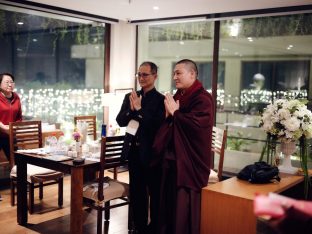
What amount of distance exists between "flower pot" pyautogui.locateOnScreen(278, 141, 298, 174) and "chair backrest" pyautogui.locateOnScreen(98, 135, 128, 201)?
1.26 metres

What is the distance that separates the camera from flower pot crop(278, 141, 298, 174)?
3.00 meters

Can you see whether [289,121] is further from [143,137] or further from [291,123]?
[143,137]

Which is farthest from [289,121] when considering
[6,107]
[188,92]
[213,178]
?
[6,107]

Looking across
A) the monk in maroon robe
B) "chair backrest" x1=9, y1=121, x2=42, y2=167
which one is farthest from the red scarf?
"chair backrest" x1=9, y1=121, x2=42, y2=167

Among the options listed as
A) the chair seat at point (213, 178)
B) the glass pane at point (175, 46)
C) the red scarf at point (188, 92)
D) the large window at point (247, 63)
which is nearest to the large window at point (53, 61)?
the glass pane at point (175, 46)

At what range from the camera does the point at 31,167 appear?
3.89 metres

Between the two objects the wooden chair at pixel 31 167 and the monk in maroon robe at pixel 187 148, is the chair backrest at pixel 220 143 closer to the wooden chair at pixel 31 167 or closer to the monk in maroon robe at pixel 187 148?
the monk in maroon robe at pixel 187 148

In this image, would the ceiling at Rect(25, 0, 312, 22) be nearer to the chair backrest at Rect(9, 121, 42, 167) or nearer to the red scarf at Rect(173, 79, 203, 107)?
the chair backrest at Rect(9, 121, 42, 167)

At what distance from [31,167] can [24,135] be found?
0.49 meters

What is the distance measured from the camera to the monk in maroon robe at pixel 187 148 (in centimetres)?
263

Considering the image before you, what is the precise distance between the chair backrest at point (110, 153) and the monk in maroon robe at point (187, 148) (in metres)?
0.52

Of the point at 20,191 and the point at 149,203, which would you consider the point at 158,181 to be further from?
the point at 20,191

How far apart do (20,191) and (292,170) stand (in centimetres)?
233

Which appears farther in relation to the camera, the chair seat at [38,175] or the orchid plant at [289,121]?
the chair seat at [38,175]
